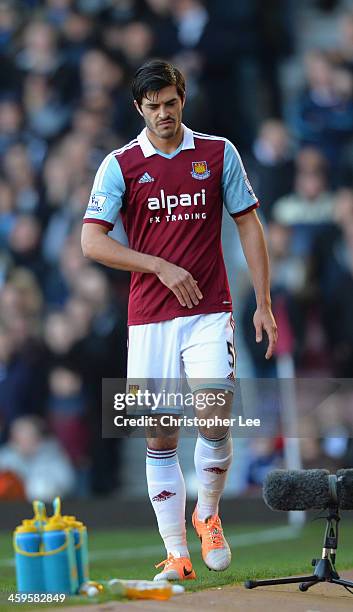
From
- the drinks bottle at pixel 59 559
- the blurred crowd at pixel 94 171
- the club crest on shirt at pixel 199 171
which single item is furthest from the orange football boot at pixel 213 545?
the blurred crowd at pixel 94 171

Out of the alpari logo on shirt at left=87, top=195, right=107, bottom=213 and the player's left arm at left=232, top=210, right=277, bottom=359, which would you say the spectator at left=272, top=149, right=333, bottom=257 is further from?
the alpari logo on shirt at left=87, top=195, right=107, bottom=213

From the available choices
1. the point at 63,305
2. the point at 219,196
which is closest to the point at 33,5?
the point at 63,305

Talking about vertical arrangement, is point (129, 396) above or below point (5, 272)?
below

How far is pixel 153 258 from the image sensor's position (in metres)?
6.60

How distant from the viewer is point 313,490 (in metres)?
6.36

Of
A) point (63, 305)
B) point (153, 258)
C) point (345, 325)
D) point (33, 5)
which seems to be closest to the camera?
point (153, 258)

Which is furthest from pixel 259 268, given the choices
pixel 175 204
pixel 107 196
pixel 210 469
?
pixel 210 469

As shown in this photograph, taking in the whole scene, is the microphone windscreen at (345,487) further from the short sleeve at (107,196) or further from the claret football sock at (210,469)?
the short sleeve at (107,196)

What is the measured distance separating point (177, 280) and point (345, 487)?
129 cm

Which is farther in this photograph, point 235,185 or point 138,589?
point 235,185

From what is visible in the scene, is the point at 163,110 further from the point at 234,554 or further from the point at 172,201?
the point at 234,554

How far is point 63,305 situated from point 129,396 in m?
6.26

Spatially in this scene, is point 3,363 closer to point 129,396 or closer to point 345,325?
point 345,325

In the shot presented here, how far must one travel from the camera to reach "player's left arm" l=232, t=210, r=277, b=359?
268 inches
